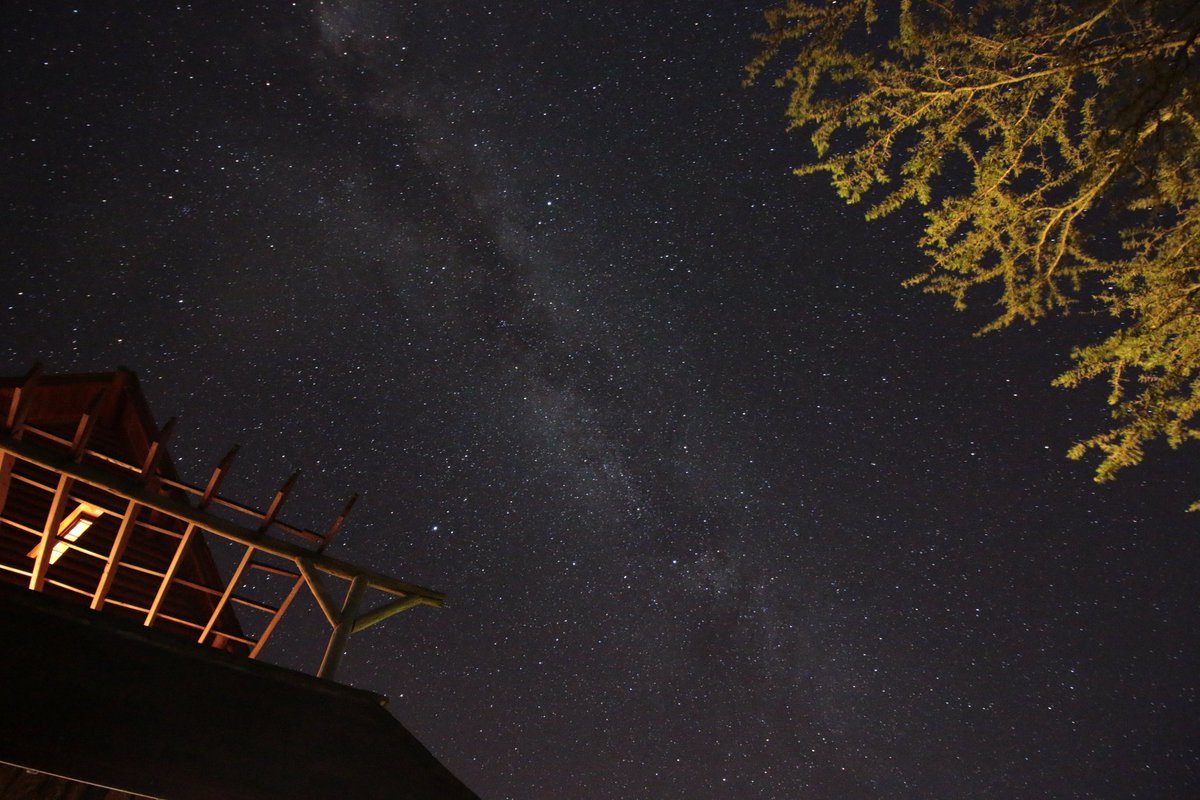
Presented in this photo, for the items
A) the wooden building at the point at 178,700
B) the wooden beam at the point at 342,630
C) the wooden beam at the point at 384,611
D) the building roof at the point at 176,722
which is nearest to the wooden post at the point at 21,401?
the wooden building at the point at 178,700

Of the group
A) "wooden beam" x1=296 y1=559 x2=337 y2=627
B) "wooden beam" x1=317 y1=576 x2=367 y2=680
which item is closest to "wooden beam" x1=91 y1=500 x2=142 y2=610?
"wooden beam" x1=296 y1=559 x2=337 y2=627

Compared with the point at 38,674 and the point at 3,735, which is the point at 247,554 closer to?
the point at 38,674

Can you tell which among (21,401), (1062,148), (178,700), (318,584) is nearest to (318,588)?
(318,584)

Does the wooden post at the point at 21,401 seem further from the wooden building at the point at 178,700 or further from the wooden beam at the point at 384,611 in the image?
the wooden beam at the point at 384,611

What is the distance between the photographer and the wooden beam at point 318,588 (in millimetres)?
4968

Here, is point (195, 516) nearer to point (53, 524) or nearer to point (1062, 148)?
point (53, 524)

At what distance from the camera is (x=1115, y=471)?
14.3ft

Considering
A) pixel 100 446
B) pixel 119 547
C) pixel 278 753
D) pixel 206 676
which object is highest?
pixel 100 446

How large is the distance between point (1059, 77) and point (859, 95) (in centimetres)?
141

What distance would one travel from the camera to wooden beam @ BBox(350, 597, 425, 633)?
509 cm

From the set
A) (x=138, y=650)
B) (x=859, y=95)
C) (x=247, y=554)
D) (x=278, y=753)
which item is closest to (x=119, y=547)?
(x=247, y=554)

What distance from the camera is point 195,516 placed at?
482cm

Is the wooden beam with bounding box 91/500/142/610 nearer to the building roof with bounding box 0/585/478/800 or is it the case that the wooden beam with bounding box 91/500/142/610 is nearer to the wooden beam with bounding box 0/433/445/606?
the wooden beam with bounding box 0/433/445/606

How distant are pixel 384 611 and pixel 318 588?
535 mm
